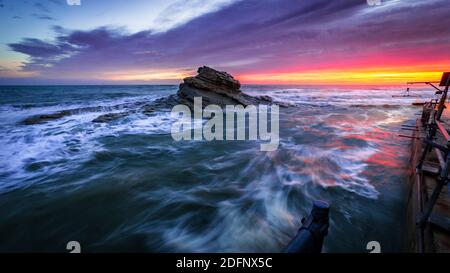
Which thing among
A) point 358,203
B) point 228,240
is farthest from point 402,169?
point 228,240

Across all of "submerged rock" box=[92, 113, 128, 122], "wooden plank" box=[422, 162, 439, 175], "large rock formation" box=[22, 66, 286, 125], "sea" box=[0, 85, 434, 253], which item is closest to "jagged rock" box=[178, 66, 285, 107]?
"large rock formation" box=[22, 66, 286, 125]

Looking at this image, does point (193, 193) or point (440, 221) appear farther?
point (193, 193)

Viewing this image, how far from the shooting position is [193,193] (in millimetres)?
6406

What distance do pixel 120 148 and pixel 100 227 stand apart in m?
5.99

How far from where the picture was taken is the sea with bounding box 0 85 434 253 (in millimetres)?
4652

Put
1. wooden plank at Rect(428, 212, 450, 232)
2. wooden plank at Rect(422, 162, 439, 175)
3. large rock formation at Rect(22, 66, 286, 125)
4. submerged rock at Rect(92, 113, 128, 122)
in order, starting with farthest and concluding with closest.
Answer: large rock formation at Rect(22, 66, 286, 125)
submerged rock at Rect(92, 113, 128, 122)
wooden plank at Rect(422, 162, 439, 175)
wooden plank at Rect(428, 212, 450, 232)

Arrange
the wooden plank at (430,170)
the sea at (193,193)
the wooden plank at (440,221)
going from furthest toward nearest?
the wooden plank at (430,170) < the sea at (193,193) < the wooden plank at (440,221)

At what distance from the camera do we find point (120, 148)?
1027 centimetres

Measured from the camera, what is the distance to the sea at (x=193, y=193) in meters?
4.65

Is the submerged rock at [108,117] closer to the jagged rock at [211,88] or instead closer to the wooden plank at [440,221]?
the jagged rock at [211,88]

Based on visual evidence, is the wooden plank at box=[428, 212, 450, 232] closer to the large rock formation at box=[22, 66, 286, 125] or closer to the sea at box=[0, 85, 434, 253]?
the sea at box=[0, 85, 434, 253]

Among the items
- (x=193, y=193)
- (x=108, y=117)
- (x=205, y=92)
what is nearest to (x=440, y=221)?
(x=193, y=193)

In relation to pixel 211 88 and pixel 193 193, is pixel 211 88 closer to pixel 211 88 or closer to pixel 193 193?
pixel 211 88

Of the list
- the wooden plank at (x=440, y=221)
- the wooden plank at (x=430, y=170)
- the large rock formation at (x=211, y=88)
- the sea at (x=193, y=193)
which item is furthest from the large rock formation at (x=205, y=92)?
the wooden plank at (x=440, y=221)
